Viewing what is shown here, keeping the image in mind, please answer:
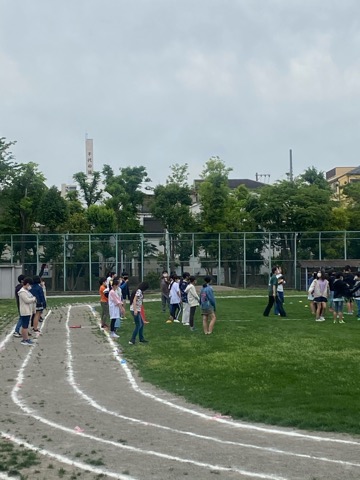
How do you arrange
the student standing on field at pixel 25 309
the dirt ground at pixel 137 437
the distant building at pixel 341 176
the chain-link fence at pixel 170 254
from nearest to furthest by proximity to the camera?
the dirt ground at pixel 137 437
the student standing on field at pixel 25 309
the chain-link fence at pixel 170 254
the distant building at pixel 341 176

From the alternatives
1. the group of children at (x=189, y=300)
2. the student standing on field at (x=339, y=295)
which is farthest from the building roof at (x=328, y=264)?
the student standing on field at (x=339, y=295)

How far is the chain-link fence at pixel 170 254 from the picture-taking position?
63500 millimetres

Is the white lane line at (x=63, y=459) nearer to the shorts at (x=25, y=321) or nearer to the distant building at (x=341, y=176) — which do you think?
the shorts at (x=25, y=321)

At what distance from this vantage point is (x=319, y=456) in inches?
360

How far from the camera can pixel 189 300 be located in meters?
24.7

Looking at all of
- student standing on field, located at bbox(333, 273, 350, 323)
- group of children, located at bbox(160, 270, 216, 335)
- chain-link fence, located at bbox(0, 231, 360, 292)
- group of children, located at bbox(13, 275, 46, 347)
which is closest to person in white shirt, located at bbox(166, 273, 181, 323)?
group of children, located at bbox(160, 270, 216, 335)

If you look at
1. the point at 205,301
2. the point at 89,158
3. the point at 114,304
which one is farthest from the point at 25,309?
the point at 89,158

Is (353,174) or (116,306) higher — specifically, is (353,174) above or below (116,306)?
above

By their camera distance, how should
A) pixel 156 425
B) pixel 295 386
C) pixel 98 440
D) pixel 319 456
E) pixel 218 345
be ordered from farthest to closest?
1. pixel 218 345
2. pixel 295 386
3. pixel 156 425
4. pixel 98 440
5. pixel 319 456

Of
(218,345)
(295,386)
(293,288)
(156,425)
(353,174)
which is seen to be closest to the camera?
(156,425)

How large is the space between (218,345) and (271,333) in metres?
3.41

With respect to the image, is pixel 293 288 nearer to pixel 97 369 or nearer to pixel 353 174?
pixel 97 369

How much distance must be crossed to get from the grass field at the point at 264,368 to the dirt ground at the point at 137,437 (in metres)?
0.49

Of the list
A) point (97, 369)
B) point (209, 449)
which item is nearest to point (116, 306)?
point (97, 369)
